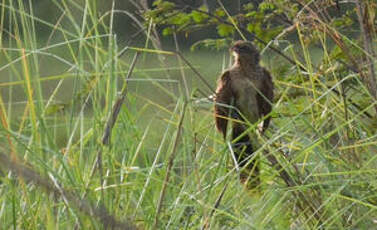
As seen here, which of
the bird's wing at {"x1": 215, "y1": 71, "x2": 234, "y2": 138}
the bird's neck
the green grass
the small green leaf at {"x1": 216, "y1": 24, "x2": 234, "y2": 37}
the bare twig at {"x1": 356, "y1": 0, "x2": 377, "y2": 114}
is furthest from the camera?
the small green leaf at {"x1": 216, "y1": 24, "x2": 234, "y2": 37}

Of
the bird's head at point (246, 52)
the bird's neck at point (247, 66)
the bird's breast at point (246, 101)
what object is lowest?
the bird's breast at point (246, 101)

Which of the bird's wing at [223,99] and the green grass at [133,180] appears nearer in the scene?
the green grass at [133,180]

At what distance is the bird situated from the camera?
2062mm

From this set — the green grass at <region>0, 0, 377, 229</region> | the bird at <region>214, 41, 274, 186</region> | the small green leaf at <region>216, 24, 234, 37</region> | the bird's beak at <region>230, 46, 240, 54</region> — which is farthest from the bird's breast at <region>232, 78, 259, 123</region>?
the small green leaf at <region>216, 24, 234, 37</region>

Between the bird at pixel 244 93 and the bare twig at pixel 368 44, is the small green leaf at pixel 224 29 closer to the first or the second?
the bird at pixel 244 93

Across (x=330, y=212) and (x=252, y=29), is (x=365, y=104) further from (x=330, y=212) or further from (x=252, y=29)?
(x=330, y=212)

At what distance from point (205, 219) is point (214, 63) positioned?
9894 mm

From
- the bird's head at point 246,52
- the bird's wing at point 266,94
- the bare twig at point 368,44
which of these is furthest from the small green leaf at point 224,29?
the bare twig at point 368,44

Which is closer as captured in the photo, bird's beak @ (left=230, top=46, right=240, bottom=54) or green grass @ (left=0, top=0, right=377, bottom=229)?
green grass @ (left=0, top=0, right=377, bottom=229)

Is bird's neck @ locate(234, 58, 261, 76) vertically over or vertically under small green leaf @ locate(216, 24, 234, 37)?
under

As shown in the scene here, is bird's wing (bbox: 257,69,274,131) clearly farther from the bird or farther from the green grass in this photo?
the green grass

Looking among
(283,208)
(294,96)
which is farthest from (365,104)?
(283,208)

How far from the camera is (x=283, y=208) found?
168 centimetres

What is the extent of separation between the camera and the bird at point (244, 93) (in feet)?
6.77
